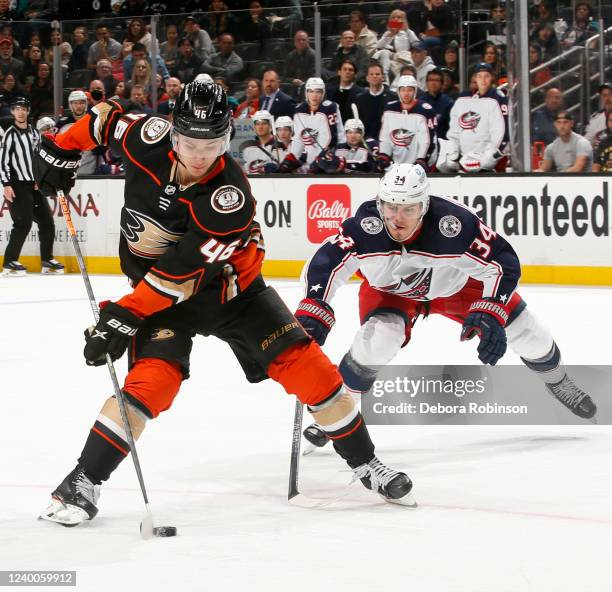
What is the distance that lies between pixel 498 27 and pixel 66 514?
762 cm

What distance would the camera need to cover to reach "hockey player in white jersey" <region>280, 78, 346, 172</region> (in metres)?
10.4

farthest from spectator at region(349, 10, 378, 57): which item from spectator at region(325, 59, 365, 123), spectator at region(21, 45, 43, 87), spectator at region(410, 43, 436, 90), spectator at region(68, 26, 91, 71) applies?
spectator at region(21, 45, 43, 87)

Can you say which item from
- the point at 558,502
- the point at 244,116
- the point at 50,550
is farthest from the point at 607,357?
the point at 244,116

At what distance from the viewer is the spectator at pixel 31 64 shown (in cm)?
1233

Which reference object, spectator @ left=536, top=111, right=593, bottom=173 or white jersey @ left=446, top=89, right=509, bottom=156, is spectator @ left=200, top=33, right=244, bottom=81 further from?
spectator @ left=536, top=111, right=593, bottom=173

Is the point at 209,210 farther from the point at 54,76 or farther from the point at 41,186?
the point at 54,76

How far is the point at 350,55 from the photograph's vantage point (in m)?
10.8

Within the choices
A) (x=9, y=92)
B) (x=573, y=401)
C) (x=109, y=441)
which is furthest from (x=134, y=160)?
(x=9, y=92)

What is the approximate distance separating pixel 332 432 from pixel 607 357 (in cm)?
303

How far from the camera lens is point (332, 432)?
3.48 m

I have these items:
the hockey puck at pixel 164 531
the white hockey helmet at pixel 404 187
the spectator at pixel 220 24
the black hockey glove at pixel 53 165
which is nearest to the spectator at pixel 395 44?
the spectator at pixel 220 24

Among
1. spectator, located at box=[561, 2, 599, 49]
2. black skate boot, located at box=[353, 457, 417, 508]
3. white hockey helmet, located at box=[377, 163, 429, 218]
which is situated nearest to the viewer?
black skate boot, located at box=[353, 457, 417, 508]

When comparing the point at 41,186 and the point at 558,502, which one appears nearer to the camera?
the point at 558,502

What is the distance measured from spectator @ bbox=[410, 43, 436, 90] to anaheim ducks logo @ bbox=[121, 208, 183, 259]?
7.27 m
